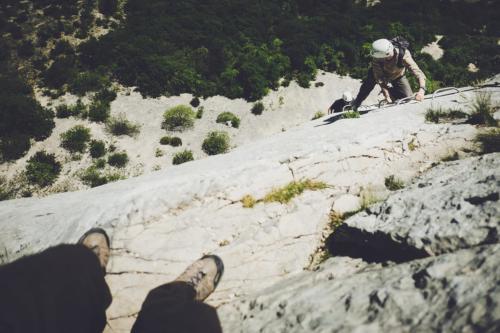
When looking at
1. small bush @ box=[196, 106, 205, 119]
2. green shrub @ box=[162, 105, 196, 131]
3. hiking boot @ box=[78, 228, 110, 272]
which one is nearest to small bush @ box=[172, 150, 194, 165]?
green shrub @ box=[162, 105, 196, 131]

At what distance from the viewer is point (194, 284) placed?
2793 millimetres

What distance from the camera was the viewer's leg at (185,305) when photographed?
239 cm

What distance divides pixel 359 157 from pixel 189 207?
2562mm

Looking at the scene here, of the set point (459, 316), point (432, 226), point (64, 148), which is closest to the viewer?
point (459, 316)

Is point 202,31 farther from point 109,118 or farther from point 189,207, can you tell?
point 189,207

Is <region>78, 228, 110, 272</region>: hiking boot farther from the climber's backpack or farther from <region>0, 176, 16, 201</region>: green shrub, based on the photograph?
<region>0, 176, 16, 201</region>: green shrub

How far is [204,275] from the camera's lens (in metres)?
2.86

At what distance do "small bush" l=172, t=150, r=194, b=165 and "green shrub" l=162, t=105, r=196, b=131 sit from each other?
2642 millimetres

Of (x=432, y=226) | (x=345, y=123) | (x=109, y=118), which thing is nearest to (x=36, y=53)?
(x=109, y=118)

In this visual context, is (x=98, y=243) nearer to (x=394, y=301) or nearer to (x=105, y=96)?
(x=394, y=301)

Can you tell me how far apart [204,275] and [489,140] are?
13.5ft

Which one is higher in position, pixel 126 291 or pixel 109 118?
pixel 126 291

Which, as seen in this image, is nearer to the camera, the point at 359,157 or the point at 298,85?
the point at 359,157

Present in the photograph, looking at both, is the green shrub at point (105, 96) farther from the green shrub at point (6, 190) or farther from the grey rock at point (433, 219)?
the grey rock at point (433, 219)
